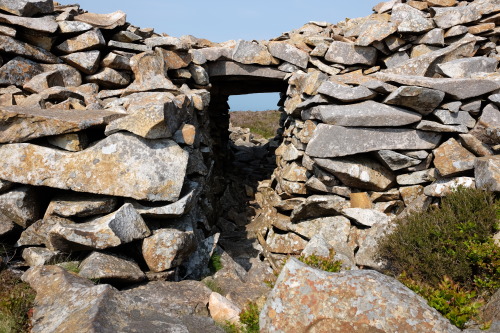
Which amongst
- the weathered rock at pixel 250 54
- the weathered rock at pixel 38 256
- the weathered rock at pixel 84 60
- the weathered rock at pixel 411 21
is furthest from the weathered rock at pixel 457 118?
the weathered rock at pixel 84 60

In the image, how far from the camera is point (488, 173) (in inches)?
293

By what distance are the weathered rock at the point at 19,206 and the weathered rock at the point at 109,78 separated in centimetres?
446

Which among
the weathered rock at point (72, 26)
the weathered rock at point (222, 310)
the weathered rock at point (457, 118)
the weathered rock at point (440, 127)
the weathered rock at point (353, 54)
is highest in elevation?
the weathered rock at point (72, 26)

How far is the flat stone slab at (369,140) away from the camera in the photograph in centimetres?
978

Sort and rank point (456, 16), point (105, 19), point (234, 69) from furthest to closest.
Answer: point (234, 69) → point (456, 16) → point (105, 19)

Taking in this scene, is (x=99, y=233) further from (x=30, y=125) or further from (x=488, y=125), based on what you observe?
(x=488, y=125)

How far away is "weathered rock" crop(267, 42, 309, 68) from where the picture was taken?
1288 cm

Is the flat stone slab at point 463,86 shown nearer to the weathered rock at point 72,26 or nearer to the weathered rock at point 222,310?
the weathered rock at point 222,310

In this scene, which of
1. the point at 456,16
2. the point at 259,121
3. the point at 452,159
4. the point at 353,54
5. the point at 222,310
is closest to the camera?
the point at 222,310

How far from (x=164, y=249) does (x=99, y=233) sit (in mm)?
1161

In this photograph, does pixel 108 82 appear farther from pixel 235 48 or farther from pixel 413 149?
pixel 413 149

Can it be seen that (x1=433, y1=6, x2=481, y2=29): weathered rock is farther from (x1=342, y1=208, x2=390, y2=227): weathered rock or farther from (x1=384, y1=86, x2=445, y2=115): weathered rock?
(x1=342, y1=208, x2=390, y2=227): weathered rock

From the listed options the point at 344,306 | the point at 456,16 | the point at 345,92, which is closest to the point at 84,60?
the point at 345,92

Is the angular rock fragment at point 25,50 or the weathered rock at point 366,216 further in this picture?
the weathered rock at point 366,216
